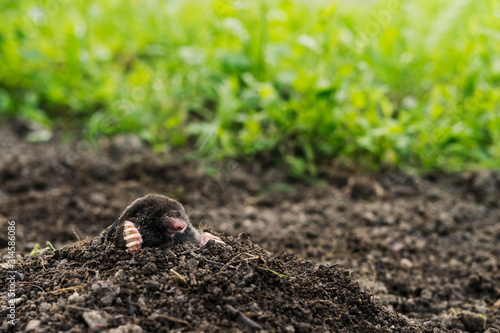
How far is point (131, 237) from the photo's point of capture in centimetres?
199

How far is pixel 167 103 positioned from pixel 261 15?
3.94ft

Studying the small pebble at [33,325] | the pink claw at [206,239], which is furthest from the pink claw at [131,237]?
the small pebble at [33,325]

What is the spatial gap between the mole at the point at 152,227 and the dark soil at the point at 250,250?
0.05 m

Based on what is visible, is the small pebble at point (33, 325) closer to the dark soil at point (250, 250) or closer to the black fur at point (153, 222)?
the dark soil at point (250, 250)

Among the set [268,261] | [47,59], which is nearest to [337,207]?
[268,261]

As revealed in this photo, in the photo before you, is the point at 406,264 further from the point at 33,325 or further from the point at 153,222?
the point at 33,325

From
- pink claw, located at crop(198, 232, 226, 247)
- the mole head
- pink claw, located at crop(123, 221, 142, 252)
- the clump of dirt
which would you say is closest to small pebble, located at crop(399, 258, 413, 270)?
the clump of dirt

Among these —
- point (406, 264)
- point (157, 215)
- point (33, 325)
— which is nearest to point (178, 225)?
point (157, 215)

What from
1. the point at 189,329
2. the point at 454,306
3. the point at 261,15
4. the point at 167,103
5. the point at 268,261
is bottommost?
the point at 189,329

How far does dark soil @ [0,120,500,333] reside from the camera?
1.80m

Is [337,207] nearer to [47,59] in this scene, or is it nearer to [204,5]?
[47,59]

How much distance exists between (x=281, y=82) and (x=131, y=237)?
9.40 feet

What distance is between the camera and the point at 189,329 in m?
1.69

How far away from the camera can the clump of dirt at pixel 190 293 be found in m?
1.73
